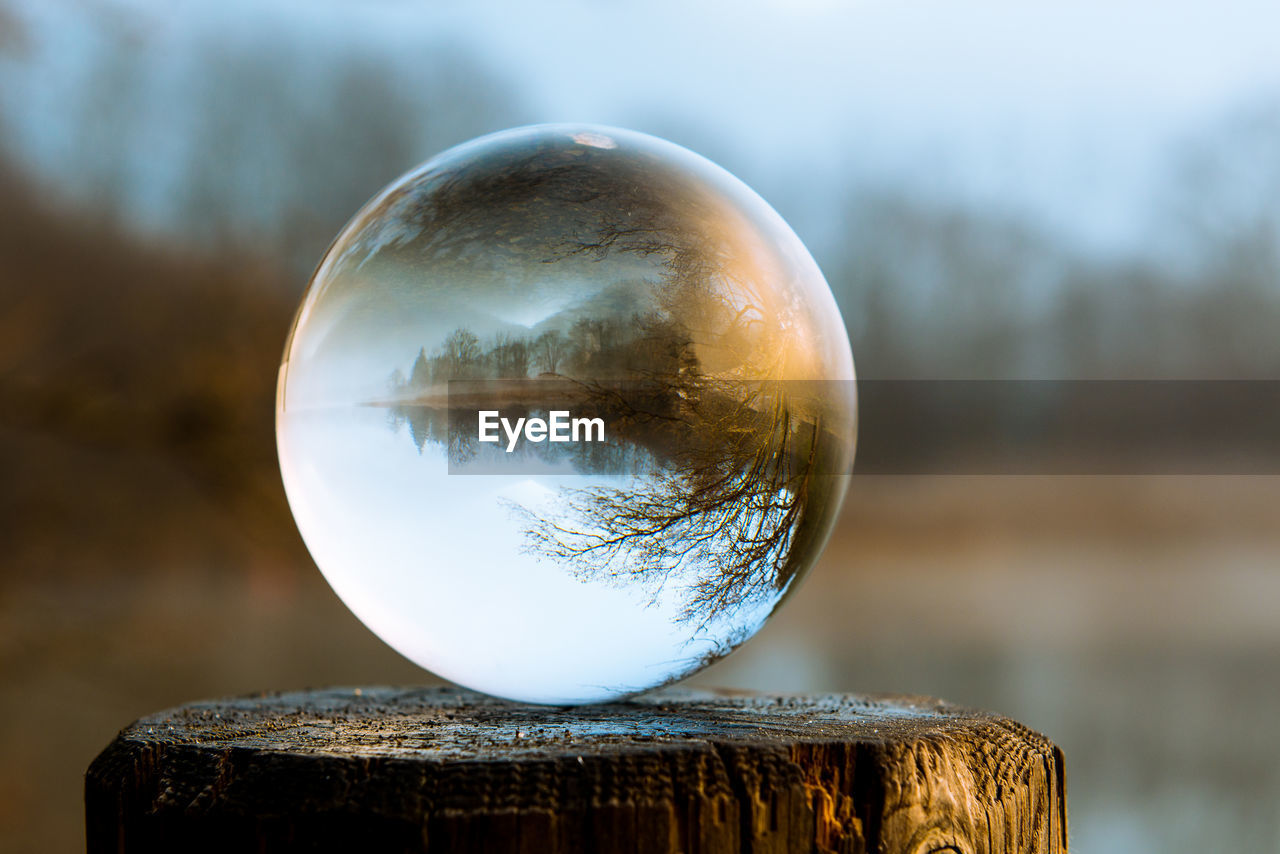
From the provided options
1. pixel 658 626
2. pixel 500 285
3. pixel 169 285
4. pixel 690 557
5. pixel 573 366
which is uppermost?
pixel 169 285

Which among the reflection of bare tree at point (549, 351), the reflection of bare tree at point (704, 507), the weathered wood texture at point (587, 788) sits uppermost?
the reflection of bare tree at point (549, 351)

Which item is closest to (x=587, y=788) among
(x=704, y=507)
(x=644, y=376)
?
(x=704, y=507)

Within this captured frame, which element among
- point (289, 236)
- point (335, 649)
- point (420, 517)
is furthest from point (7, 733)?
point (420, 517)

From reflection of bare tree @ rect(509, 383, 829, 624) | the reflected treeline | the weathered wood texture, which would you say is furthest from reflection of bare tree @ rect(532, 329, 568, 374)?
the weathered wood texture

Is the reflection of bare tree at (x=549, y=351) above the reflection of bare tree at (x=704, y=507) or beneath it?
above

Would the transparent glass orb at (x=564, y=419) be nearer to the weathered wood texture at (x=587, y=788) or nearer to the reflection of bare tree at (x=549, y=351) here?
the reflection of bare tree at (x=549, y=351)

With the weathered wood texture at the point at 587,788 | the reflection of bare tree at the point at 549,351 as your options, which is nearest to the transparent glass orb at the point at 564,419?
the reflection of bare tree at the point at 549,351

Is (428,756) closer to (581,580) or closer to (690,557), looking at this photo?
(581,580)
